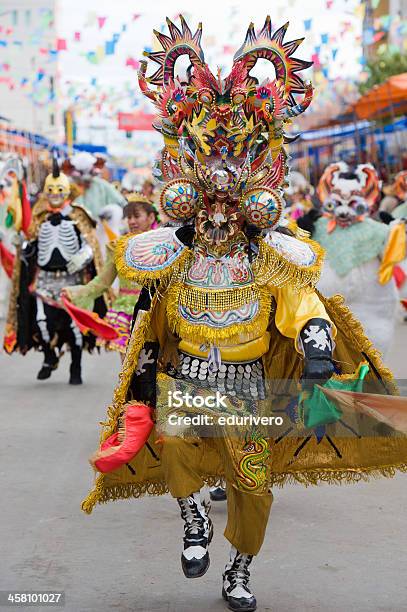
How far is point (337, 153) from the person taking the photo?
98.1 feet

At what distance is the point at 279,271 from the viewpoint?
526 cm

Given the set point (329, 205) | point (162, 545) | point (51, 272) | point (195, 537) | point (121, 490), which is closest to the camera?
point (195, 537)

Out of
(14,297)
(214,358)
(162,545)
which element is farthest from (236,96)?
(14,297)

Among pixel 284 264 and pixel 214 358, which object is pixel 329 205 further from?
pixel 214 358

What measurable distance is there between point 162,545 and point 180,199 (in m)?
1.94

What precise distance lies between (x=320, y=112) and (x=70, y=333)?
16060 millimetres

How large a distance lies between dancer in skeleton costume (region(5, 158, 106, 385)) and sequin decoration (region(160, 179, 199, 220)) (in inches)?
243

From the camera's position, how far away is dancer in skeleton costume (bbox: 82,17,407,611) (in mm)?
5070

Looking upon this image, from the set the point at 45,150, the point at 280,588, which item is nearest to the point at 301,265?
the point at 280,588

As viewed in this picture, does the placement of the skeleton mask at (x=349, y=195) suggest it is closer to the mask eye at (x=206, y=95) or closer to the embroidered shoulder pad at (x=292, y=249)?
the embroidered shoulder pad at (x=292, y=249)

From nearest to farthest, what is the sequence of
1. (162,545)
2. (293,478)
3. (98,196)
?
(293,478) < (162,545) < (98,196)

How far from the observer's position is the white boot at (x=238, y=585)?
16.7 ft

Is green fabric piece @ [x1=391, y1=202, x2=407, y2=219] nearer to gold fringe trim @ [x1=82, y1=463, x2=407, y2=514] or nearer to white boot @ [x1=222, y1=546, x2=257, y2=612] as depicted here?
gold fringe trim @ [x1=82, y1=463, x2=407, y2=514]

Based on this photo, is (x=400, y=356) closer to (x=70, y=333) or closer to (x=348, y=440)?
(x=70, y=333)
